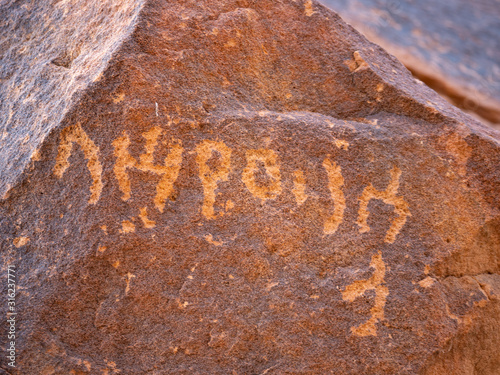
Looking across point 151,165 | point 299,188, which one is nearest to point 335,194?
point 299,188

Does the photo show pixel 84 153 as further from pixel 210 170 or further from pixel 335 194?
pixel 335 194

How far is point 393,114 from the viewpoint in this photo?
152 centimetres

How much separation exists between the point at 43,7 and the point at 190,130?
2.73ft

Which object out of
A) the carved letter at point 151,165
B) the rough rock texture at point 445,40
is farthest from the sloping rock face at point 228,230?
the rough rock texture at point 445,40

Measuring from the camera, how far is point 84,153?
4.26 feet

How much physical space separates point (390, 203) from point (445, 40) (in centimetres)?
333

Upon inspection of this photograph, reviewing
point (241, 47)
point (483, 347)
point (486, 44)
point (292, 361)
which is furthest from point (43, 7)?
point (486, 44)

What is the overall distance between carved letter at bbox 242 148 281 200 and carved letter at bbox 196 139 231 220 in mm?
58

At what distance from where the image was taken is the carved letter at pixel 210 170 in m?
1.31

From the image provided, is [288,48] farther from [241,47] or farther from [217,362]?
[217,362]

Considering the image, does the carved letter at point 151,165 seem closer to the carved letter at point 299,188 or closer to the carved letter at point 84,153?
the carved letter at point 84,153

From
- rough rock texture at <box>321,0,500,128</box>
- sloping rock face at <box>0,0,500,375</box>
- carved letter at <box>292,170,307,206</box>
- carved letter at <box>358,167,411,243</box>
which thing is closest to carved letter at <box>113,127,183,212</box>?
sloping rock face at <box>0,0,500,375</box>

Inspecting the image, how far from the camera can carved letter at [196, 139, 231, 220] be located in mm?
1312

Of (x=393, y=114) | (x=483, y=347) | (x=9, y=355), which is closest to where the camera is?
(x=9, y=355)
